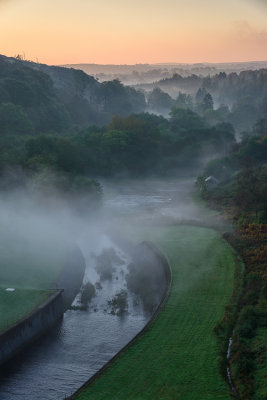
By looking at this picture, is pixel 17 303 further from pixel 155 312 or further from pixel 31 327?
pixel 155 312

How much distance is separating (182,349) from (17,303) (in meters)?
13.0

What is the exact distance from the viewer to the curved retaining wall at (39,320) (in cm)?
3156

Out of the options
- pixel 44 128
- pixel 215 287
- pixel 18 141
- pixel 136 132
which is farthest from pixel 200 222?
pixel 44 128

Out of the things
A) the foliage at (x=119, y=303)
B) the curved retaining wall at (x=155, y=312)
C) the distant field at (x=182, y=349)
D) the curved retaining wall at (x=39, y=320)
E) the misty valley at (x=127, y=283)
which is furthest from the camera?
the foliage at (x=119, y=303)

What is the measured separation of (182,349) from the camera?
1172 inches

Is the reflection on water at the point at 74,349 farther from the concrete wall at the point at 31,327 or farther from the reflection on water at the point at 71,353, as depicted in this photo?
the concrete wall at the point at 31,327

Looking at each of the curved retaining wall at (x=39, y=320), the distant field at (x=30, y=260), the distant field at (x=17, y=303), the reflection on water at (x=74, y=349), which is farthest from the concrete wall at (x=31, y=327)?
the distant field at (x=30, y=260)

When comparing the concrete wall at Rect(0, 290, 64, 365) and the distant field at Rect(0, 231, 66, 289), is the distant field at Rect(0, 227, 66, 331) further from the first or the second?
the concrete wall at Rect(0, 290, 64, 365)

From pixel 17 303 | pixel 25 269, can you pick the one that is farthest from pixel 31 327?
pixel 25 269

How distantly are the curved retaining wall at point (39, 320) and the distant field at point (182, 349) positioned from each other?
7719mm

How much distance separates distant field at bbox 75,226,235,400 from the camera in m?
25.3

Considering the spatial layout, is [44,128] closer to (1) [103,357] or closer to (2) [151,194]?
(2) [151,194]

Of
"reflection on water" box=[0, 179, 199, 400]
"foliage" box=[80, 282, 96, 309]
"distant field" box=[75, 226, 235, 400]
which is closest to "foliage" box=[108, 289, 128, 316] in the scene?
"reflection on water" box=[0, 179, 199, 400]

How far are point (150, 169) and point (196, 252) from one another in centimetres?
7391
